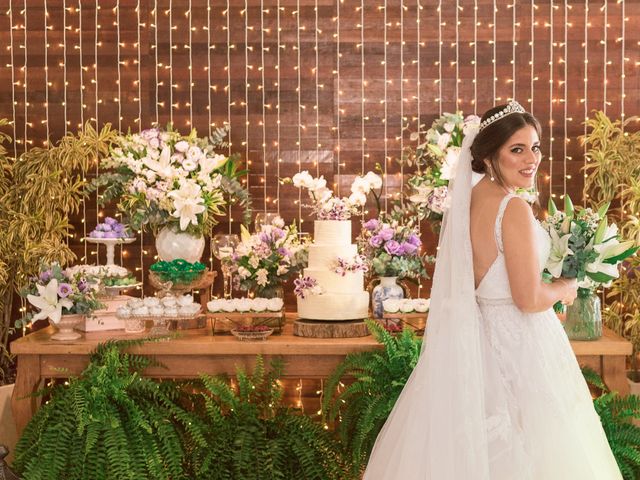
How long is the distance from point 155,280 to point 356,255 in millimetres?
1094

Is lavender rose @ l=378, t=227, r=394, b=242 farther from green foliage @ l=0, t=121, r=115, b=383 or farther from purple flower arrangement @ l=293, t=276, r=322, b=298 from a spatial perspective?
green foliage @ l=0, t=121, r=115, b=383

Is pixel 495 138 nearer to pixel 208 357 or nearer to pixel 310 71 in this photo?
pixel 208 357

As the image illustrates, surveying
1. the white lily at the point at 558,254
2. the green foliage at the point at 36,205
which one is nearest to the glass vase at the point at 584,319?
the white lily at the point at 558,254

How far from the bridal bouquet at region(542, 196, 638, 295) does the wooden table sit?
64 centimetres

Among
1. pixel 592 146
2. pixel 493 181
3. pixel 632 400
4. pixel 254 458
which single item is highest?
pixel 592 146

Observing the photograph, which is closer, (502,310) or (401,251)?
(502,310)

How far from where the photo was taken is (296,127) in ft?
18.3

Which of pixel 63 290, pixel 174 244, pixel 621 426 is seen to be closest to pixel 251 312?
pixel 174 244

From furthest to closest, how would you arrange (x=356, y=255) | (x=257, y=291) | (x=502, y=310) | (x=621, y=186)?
(x=621, y=186)
(x=257, y=291)
(x=356, y=255)
(x=502, y=310)

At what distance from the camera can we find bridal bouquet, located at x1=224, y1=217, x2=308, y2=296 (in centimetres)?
461

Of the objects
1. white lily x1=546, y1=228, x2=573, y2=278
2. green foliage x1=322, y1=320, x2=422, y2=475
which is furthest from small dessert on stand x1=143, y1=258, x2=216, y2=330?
white lily x1=546, y1=228, x2=573, y2=278

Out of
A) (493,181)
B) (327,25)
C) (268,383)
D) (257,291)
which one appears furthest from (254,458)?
(327,25)

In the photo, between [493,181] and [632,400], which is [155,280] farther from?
[632,400]

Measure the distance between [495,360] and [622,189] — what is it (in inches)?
102
